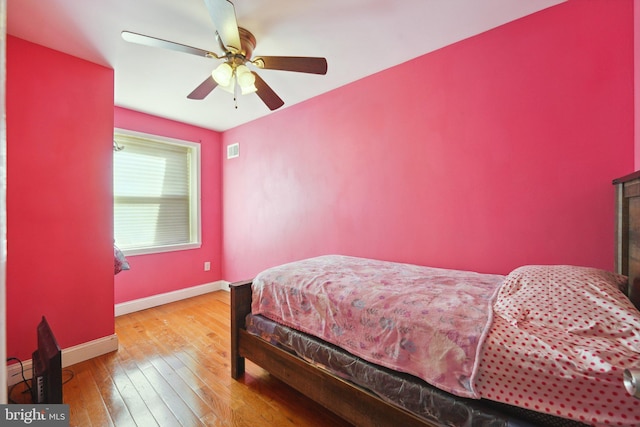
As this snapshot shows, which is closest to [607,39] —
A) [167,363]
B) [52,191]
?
[167,363]

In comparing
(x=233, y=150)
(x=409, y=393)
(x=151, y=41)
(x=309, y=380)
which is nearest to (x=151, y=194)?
(x=233, y=150)

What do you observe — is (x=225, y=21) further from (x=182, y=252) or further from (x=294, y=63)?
(x=182, y=252)

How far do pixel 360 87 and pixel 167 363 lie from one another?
112 inches

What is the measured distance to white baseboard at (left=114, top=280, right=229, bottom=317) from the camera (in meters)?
3.06

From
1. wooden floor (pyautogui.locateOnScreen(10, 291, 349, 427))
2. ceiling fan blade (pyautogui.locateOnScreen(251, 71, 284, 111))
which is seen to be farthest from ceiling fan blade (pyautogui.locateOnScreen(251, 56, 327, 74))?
wooden floor (pyautogui.locateOnScreen(10, 291, 349, 427))

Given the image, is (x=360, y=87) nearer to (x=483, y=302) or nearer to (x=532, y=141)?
(x=532, y=141)

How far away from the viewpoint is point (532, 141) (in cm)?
169

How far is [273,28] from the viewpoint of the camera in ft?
5.83

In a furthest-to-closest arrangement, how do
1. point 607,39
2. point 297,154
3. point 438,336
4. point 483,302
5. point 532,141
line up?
point 297,154
point 532,141
point 607,39
point 483,302
point 438,336

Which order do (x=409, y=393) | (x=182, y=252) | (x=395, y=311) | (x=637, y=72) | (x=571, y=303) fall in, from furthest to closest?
(x=182, y=252) < (x=637, y=72) < (x=395, y=311) < (x=409, y=393) < (x=571, y=303)

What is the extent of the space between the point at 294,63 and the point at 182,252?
2940 mm

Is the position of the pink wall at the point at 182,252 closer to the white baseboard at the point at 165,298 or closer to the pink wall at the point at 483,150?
the white baseboard at the point at 165,298

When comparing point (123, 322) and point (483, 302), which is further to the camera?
point (123, 322)

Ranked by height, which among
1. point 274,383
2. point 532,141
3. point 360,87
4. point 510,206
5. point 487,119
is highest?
point 360,87
